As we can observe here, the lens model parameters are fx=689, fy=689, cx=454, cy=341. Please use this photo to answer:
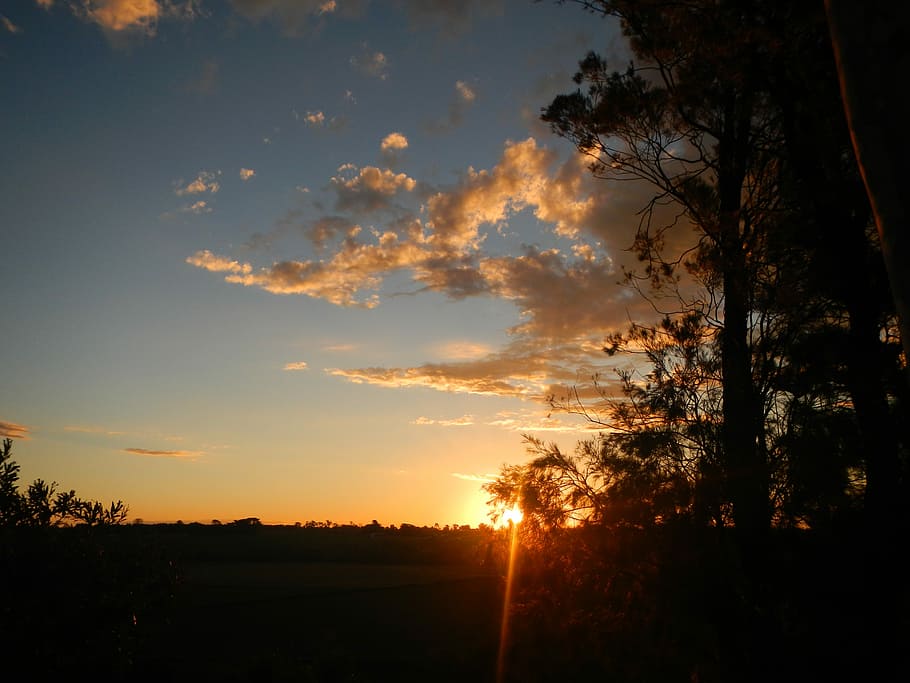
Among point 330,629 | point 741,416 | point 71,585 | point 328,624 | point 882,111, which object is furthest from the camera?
point 328,624

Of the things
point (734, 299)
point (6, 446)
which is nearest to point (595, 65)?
point (734, 299)

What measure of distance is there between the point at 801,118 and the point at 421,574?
107 feet

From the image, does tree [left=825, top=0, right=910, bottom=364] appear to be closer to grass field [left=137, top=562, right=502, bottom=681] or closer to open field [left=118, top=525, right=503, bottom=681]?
open field [left=118, top=525, right=503, bottom=681]

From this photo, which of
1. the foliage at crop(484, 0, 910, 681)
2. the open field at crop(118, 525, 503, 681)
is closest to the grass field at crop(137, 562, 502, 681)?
the open field at crop(118, 525, 503, 681)

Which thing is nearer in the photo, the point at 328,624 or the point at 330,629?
the point at 330,629

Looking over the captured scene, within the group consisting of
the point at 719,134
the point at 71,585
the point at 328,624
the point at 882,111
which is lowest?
the point at 328,624

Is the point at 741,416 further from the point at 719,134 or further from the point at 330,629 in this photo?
the point at 330,629

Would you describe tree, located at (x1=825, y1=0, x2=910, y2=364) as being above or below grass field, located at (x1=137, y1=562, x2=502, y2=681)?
above

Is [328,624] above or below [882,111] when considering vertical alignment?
below

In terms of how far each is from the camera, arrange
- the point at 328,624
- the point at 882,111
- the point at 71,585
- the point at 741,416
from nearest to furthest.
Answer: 1. the point at 882,111
2. the point at 71,585
3. the point at 741,416
4. the point at 328,624

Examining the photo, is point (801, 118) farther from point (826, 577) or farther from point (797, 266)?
point (826, 577)

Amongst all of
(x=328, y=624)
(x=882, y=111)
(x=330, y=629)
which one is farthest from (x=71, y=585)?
(x=328, y=624)

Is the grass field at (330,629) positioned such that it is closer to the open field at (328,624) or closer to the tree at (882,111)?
the open field at (328,624)

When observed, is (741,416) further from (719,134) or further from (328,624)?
(328,624)
